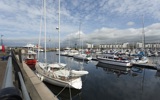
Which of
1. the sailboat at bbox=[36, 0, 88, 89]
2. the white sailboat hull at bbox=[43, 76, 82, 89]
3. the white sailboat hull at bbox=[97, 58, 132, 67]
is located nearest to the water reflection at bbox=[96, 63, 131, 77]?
the white sailboat hull at bbox=[97, 58, 132, 67]

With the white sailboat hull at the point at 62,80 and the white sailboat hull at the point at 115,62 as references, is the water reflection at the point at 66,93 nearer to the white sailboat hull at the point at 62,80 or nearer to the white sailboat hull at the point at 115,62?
the white sailboat hull at the point at 62,80

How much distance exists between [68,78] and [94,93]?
3569 millimetres

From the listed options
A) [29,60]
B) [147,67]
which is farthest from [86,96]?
[147,67]

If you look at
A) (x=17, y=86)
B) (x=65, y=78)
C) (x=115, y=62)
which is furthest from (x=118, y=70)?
(x=17, y=86)

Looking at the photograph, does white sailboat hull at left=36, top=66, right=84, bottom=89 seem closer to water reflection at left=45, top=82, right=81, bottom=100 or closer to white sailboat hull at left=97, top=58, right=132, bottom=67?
water reflection at left=45, top=82, right=81, bottom=100

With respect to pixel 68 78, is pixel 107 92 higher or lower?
lower

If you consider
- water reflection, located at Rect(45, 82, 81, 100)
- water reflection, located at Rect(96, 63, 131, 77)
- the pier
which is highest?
the pier

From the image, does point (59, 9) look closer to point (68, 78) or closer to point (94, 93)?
point (68, 78)

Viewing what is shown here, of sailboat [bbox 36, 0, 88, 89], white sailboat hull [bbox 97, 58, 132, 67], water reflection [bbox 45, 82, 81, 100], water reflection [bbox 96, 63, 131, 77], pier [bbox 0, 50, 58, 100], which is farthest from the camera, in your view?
white sailboat hull [bbox 97, 58, 132, 67]

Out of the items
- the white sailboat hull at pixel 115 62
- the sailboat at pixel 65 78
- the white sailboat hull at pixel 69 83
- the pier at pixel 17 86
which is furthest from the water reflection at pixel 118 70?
the pier at pixel 17 86

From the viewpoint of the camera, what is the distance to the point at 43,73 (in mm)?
16781

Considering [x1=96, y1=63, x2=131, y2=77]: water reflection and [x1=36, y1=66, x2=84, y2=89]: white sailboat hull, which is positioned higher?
[x1=36, y1=66, x2=84, y2=89]: white sailboat hull

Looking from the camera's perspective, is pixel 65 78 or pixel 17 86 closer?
pixel 17 86

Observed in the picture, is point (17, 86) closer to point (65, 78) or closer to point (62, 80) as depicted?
point (62, 80)
